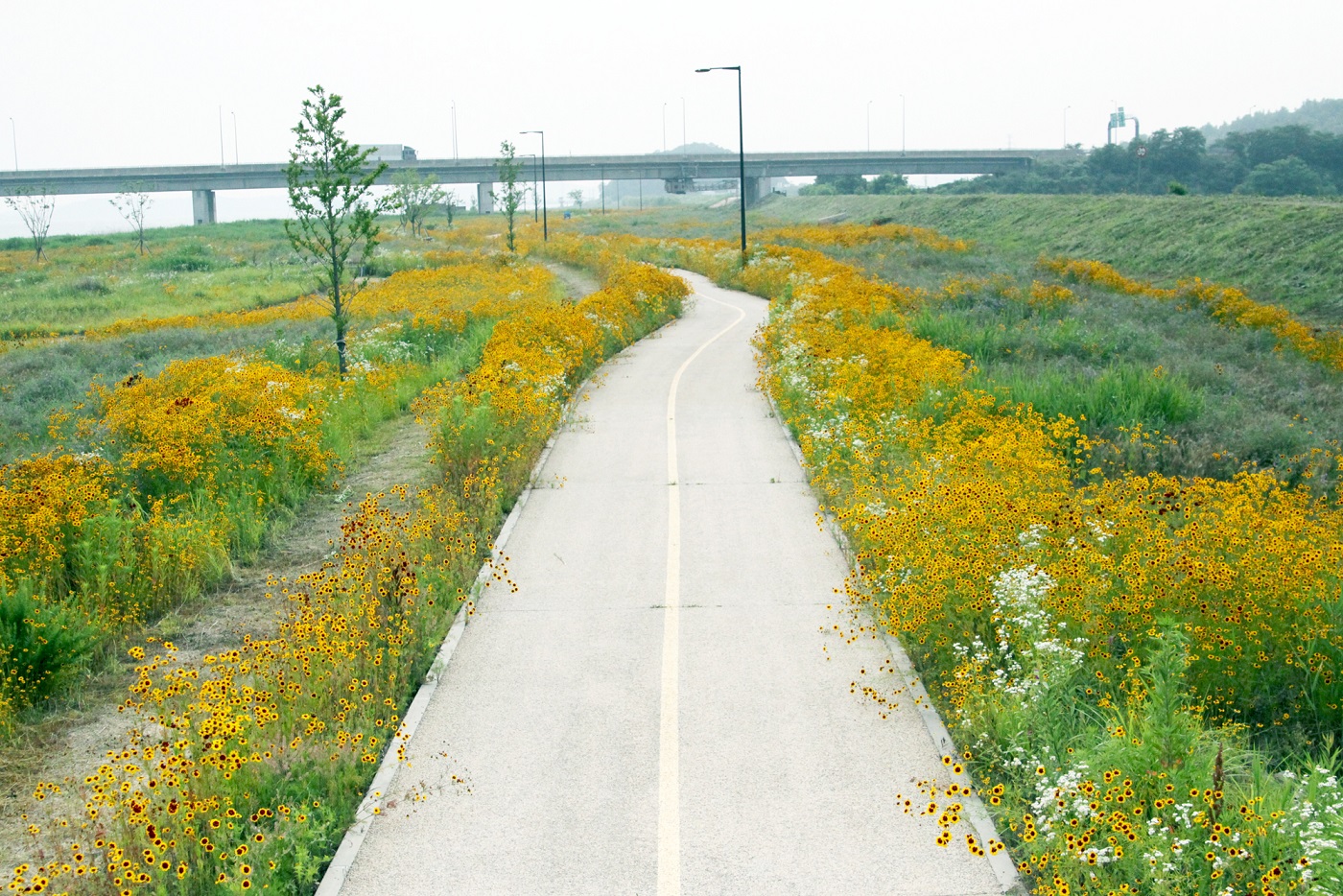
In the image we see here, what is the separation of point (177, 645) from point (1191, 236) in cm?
5148

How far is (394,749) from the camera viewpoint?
7.19 metres

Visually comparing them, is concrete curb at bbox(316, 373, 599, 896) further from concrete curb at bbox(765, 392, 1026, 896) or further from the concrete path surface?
concrete curb at bbox(765, 392, 1026, 896)

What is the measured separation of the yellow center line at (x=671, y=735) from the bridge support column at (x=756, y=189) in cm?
11837

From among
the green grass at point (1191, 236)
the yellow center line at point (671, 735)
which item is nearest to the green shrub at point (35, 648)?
the yellow center line at point (671, 735)

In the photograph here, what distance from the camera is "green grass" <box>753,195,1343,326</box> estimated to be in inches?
1578

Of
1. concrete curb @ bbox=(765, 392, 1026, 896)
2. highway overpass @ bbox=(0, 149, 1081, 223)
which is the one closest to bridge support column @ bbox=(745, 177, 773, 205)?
highway overpass @ bbox=(0, 149, 1081, 223)

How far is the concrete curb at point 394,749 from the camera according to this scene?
19.2 feet

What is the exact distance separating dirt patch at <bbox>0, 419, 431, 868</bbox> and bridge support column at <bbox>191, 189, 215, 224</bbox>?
393 ft

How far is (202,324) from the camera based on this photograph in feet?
107

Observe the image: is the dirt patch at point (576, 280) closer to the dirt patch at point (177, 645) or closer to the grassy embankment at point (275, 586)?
the grassy embankment at point (275, 586)

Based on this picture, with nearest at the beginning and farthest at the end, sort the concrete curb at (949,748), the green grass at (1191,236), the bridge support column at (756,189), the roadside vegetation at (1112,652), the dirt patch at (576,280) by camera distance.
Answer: the roadside vegetation at (1112,652) < the concrete curb at (949,748) < the dirt patch at (576,280) < the green grass at (1191,236) < the bridge support column at (756,189)

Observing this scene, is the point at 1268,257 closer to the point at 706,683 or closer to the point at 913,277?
the point at 913,277

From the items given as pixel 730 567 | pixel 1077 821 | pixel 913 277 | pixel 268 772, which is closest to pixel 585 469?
pixel 730 567

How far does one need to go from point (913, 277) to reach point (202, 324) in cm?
2240
